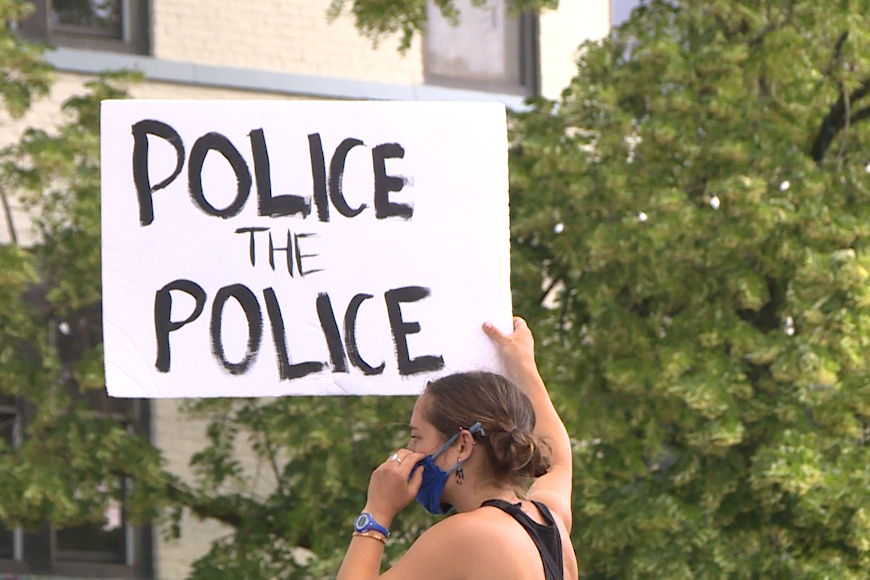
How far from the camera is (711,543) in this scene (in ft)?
27.7

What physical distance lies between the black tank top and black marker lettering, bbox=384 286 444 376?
37.1 inches

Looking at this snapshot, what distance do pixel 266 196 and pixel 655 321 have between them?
5.38 meters

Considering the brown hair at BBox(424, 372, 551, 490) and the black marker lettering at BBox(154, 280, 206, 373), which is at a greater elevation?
the black marker lettering at BBox(154, 280, 206, 373)

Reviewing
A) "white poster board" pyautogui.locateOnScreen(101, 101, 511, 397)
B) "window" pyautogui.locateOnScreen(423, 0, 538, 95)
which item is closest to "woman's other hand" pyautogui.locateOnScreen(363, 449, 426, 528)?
"white poster board" pyautogui.locateOnScreen(101, 101, 511, 397)

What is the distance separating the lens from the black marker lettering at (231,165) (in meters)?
4.00

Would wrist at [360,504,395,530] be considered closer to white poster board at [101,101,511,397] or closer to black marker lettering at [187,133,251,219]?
white poster board at [101,101,511,397]

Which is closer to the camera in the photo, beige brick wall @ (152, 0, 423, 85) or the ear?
the ear

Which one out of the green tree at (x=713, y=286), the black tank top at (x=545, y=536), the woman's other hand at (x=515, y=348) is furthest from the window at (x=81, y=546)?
the black tank top at (x=545, y=536)

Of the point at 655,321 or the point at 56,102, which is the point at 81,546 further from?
the point at 655,321

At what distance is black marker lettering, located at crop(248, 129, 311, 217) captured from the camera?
13.4 ft

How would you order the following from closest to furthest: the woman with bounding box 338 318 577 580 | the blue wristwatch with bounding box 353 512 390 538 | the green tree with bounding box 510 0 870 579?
the woman with bounding box 338 318 577 580 → the blue wristwatch with bounding box 353 512 390 538 → the green tree with bounding box 510 0 870 579

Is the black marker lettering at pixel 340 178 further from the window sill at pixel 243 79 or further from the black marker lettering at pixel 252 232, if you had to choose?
the window sill at pixel 243 79

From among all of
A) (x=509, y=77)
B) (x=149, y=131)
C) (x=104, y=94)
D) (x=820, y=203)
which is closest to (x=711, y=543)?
(x=820, y=203)

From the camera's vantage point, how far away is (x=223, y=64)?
40.7ft
